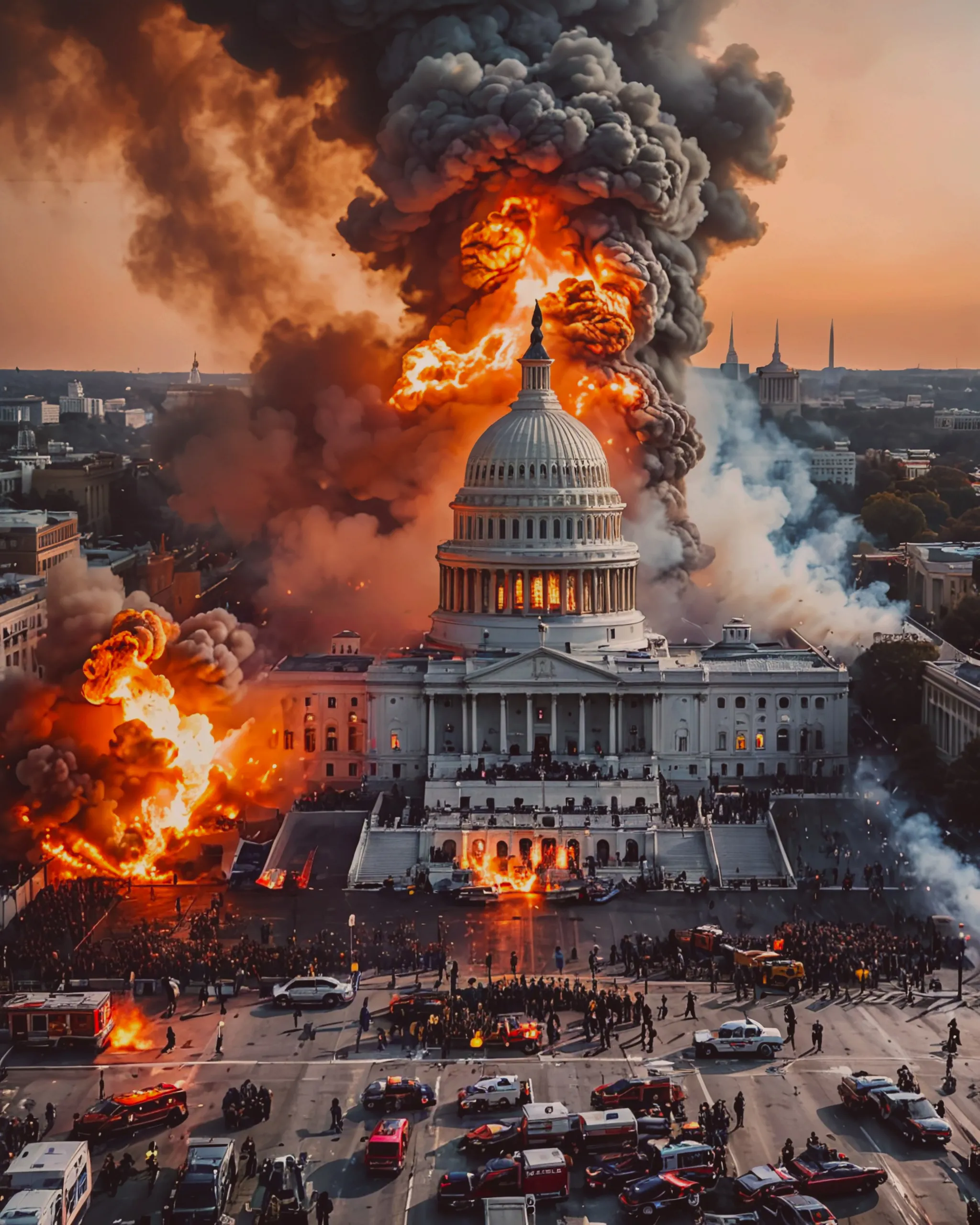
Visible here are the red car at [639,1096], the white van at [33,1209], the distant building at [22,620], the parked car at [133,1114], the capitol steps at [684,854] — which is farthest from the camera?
the distant building at [22,620]

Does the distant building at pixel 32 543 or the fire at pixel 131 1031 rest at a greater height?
the distant building at pixel 32 543

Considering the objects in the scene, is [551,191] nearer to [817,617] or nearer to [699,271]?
[699,271]

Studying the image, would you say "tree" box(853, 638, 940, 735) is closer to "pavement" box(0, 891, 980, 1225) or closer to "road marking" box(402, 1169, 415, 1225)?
"pavement" box(0, 891, 980, 1225)

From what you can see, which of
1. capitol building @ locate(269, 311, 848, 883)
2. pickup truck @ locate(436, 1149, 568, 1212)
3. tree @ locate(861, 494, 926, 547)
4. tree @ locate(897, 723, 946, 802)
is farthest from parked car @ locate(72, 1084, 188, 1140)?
tree @ locate(861, 494, 926, 547)

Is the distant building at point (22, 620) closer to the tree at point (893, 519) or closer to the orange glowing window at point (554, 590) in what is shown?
the orange glowing window at point (554, 590)

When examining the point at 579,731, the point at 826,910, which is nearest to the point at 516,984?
the point at 826,910

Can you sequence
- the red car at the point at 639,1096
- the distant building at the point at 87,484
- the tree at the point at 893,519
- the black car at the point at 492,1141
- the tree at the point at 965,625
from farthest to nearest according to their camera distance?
the tree at the point at 893,519 → the distant building at the point at 87,484 → the tree at the point at 965,625 → the red car at the point at 639,1096 → the black car at the point at 492,1141

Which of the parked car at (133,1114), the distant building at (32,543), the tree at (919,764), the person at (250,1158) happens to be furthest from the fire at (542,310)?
the person at (250,1158)

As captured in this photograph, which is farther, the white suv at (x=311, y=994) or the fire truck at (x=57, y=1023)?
the white suv at (x=311, y=994)
